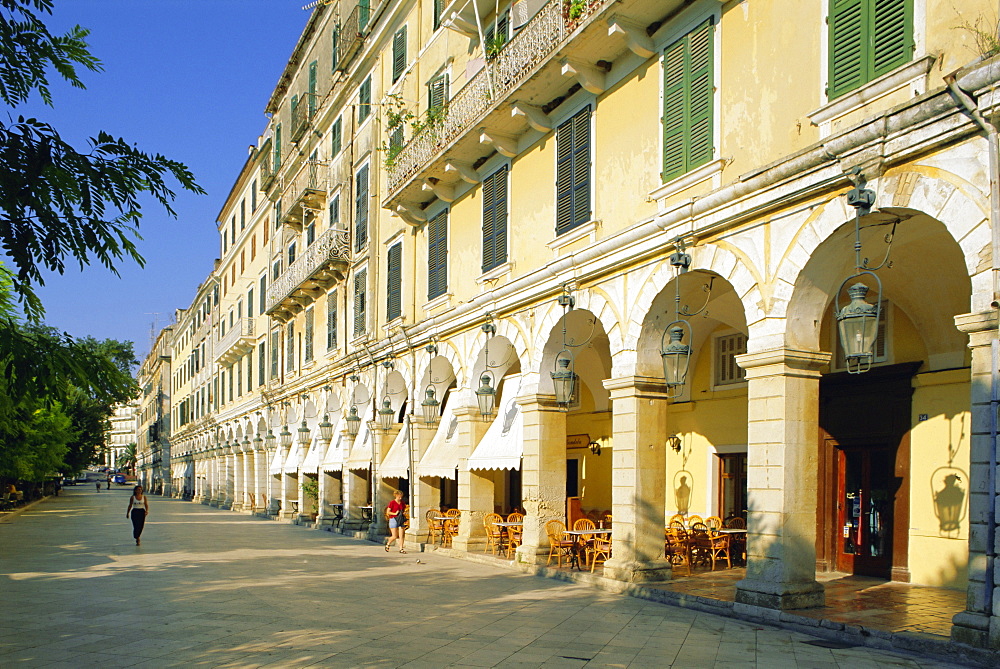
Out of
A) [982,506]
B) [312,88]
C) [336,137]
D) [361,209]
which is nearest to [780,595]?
[982,506]

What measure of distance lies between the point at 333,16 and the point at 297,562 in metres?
19.7

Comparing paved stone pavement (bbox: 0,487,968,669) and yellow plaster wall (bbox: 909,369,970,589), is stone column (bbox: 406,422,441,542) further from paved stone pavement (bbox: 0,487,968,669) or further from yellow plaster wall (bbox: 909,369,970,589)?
yellow plaster wall (bbox: 909,369,970,589)

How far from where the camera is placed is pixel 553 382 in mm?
14883

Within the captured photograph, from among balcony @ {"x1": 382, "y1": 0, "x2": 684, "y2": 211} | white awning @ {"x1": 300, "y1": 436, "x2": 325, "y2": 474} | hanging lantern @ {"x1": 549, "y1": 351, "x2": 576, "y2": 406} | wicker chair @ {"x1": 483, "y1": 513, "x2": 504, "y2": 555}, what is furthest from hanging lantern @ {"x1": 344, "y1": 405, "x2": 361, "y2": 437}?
hanging lantern @ {"x1": 549, "y1": 351, "x2": 576, "y2": 406}

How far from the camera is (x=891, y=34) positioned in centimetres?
889

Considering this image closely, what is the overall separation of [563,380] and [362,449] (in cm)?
1163

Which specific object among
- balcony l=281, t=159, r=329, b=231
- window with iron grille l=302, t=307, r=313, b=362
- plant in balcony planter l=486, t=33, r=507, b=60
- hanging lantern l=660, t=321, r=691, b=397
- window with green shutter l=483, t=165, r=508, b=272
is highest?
balcony l=281, t=159, r=329, b=231

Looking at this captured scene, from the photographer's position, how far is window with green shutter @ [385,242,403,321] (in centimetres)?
2266

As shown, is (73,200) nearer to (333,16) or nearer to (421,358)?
(421,358)

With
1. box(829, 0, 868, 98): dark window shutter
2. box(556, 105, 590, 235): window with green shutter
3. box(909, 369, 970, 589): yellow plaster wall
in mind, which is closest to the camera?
box(829, 0, 868, 98): dark window shutter

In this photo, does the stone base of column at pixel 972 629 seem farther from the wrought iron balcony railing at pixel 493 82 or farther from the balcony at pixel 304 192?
the balcony at pixel 304 192

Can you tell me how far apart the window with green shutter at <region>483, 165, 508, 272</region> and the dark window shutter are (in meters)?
8.38

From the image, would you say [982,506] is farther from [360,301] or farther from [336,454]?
[336,454]

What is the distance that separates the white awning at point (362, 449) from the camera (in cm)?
2392
